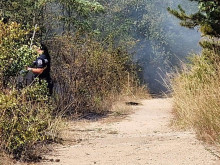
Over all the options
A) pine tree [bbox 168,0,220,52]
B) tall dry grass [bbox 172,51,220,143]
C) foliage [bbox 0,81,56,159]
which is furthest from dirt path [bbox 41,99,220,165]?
pine tree [bbox 168,0,220,52]

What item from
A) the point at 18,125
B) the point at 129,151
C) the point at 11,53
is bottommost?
the point at 129,151

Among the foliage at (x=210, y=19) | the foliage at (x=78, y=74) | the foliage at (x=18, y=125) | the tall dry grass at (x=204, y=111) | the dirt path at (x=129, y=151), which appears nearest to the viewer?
the dirt path at (x=129, y=151)

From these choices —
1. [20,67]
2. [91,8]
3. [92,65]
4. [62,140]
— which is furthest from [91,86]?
[20,67]

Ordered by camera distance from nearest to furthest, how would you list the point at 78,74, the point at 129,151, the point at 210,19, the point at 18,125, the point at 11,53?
the point at 18,125 < the point at 129,151 < the point at 11,53 < the point at 210,19 < the point at 78,74

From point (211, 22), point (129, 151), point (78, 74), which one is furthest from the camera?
point (78, 74)

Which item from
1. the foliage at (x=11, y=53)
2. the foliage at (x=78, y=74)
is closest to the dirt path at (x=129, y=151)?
the foliage at (x=11, y=53)

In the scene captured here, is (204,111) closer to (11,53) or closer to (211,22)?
(11,53)

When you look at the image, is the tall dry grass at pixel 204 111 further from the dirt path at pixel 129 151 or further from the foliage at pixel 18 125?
the foliage at pixel 18 125

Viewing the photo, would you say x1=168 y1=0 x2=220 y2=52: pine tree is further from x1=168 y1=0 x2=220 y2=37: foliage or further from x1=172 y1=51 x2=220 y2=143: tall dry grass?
x1=172 y1=51 x2=220 y2=143: tall dry grass

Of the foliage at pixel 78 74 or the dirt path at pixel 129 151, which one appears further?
the foliage at pixel 78 74

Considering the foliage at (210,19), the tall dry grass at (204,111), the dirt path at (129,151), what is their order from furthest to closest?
the foliage at (210,19) → the tall dry grass at (204,111) → the dirt path at (129,151)

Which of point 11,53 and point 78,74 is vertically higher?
point 11,53

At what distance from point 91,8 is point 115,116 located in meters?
2.81

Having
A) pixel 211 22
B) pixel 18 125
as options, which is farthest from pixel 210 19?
pixel 18 125
